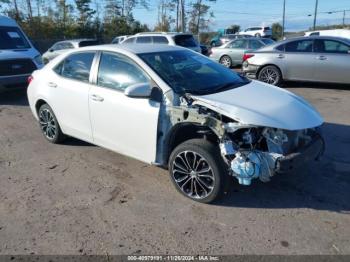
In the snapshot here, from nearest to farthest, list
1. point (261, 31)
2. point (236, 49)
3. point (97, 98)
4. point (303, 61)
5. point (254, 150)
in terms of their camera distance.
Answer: point (254, 150) < point (97, 98) < point (303, 61) < point (236, 49) < point (261, 31)

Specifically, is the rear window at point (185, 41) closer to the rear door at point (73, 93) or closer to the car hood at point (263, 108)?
the rear door at point (73, 93)

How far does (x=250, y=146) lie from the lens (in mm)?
3934

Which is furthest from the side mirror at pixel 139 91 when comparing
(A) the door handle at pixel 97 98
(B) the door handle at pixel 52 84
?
(B) the door handle at pixel 52 84

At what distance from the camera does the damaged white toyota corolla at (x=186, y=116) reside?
12.8 ft

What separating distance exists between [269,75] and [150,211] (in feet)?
27.2

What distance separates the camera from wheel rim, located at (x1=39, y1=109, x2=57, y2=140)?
610 cm

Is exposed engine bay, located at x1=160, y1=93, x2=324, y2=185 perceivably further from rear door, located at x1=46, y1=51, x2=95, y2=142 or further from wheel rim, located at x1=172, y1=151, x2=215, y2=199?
rear door, located at x1=46, y1=51, x2=95, y2=142

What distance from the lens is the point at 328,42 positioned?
1037cm

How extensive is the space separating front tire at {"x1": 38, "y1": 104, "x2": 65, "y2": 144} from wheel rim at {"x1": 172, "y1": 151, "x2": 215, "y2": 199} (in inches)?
103

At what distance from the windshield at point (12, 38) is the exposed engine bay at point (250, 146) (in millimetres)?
8564

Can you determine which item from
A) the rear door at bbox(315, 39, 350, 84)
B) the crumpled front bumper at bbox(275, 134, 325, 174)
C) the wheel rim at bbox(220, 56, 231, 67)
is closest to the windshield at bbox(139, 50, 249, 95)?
the crumpled front bumper at bbox(275, 134, 325, 174)

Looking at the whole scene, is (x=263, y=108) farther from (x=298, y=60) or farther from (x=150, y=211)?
(x=298, y=60)

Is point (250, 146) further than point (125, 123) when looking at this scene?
No

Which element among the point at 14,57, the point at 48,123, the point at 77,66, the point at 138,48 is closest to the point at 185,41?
the point at 14,57
